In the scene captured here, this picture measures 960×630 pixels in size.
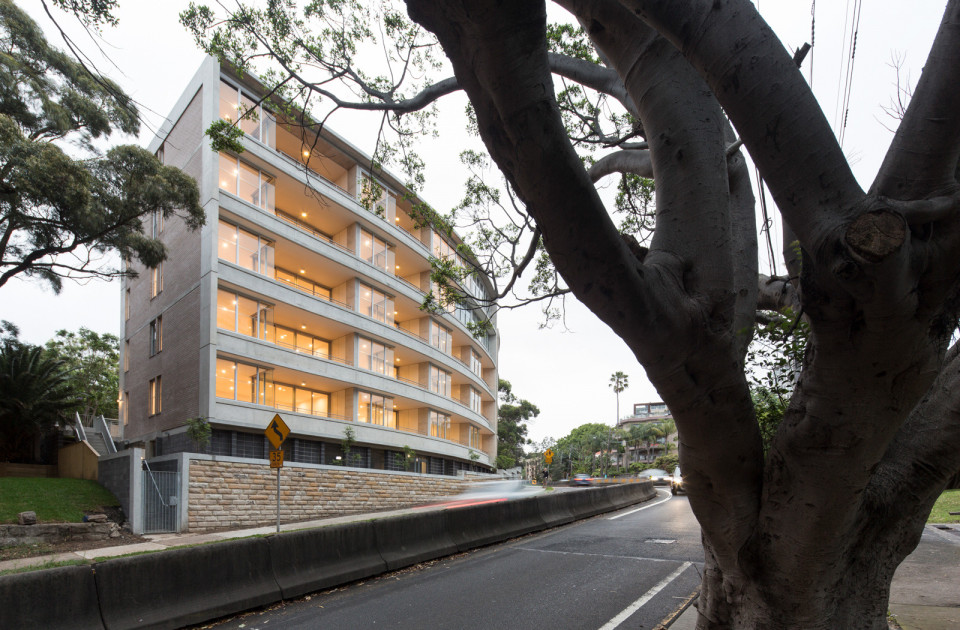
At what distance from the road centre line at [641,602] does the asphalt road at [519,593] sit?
0.04 feet

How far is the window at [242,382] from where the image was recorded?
22.0m

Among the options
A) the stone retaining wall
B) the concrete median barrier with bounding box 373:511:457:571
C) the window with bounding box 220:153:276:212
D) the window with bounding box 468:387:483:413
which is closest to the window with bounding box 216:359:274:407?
the stone retaining wall

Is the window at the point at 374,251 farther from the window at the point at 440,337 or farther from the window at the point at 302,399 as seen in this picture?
the window at the point at 302,399

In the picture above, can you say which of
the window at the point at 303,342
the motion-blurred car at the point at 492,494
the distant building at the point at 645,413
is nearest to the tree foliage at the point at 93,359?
the window at the point at 303,342

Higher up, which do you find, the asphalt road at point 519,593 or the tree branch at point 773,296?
the tree branch at point 773,296

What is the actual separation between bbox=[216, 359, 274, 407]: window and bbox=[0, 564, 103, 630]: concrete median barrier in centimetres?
1724

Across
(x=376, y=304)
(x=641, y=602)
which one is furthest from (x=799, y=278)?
(x=376, y=304)

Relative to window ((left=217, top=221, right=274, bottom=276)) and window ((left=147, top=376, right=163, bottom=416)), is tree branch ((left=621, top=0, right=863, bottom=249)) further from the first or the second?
window ((left=147, top=376, right=163, bottom=416))

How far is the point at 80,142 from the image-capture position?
2028cm

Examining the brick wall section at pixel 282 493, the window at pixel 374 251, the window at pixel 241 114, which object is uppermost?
the window at pixel 241 114

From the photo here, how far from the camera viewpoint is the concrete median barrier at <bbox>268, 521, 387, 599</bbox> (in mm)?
7312

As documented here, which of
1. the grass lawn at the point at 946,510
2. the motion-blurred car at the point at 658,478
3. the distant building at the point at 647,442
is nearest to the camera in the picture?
the grass lawn at the point at 946,510

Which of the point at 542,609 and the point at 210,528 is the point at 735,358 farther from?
the point at 210,528

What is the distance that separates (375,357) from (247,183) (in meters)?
11.3
